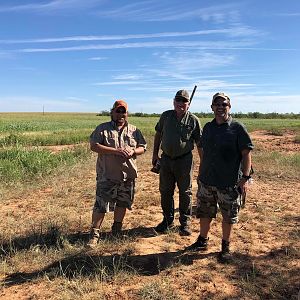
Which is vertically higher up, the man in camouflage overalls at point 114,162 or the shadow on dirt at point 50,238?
the man in camouflage overalls at point 114,162

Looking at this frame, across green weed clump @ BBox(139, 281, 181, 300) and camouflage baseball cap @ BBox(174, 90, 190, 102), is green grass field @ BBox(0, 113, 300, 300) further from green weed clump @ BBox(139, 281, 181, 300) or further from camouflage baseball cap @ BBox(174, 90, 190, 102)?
camouflage baseball cap @ BBox(174, 90, 190, 102)

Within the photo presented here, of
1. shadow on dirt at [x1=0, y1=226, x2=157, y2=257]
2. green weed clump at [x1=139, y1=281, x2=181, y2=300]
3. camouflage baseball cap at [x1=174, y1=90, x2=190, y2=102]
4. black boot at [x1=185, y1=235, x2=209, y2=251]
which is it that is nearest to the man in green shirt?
camouflage baseball cap at [x1=174, y1=90, x2=190, y2=102]

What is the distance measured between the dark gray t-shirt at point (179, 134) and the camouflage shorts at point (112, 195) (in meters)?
0.68

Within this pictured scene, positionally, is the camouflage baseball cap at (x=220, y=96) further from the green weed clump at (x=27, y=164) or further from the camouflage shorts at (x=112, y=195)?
the green weed clump at (x=27, y=164)

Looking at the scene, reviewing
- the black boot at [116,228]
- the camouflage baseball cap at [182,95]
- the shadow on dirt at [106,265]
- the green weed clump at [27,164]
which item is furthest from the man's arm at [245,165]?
the green weed clump at [27,164]

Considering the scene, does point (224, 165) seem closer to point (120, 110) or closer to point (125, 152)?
point (125, 152)

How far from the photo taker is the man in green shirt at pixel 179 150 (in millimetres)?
5148

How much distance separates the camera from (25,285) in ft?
12.9

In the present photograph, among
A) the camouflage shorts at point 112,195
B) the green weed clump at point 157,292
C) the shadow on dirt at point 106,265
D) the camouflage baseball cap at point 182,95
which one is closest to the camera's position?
the green weed clump at point 157,292

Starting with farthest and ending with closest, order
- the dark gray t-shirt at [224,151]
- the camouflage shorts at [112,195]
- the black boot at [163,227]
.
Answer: the black boot at [163,227] < the camouflage shorts at [112,195] < the dark gray t-shirt at [224,151]

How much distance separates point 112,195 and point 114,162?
0.42 meters

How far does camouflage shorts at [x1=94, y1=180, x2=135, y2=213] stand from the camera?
490 cm

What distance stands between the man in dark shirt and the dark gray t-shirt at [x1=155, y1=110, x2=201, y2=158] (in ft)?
1.86

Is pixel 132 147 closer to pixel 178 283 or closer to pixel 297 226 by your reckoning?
pixel 178 283
